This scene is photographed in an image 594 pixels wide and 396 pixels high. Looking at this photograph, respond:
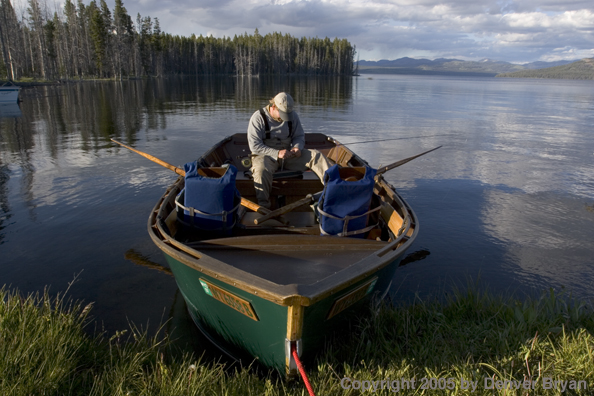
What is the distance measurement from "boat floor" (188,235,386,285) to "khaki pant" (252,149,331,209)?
1.82 metres

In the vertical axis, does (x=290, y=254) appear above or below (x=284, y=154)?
below

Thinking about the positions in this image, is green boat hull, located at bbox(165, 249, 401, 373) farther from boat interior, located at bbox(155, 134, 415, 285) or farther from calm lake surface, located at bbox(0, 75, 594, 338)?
calm lake surface, located at bbox(0, 75, 594, 338)

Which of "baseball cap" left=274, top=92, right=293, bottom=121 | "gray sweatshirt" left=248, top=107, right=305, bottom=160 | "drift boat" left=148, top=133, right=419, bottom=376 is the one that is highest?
"baseball cap" left=274, top=92, right=293, bottom=121

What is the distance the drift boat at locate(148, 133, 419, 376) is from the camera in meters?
3.25

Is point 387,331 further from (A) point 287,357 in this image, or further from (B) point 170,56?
(B) point 170,56

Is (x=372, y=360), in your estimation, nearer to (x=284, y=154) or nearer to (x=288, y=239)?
(x=288, y=239)

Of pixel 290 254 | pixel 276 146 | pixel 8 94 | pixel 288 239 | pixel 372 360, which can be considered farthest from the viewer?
pixel 8 94

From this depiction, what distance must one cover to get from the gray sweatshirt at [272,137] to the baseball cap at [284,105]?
0.18 metres

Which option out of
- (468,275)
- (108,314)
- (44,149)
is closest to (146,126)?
(44,149)

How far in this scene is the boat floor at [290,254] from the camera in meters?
3.83

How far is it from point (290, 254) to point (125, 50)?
267 feet

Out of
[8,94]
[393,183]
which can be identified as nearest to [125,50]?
[8,94]

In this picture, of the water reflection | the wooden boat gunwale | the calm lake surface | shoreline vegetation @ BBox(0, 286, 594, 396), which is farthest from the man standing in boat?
the water reflection

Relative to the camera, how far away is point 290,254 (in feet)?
13.8
